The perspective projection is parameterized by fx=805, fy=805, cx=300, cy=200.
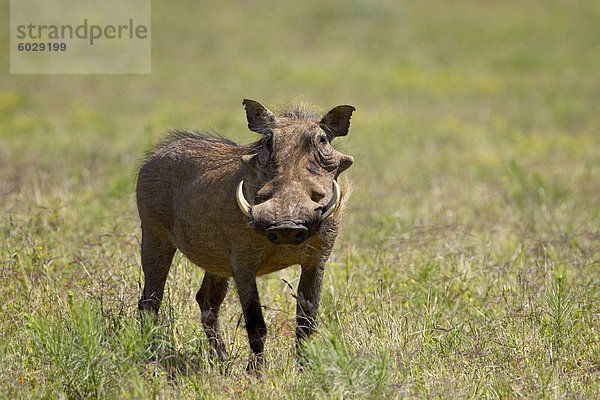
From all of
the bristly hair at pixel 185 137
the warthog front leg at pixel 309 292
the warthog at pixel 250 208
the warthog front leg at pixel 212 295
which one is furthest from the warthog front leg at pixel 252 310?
the bristly hair at pixel 185 137

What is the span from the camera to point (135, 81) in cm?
1952

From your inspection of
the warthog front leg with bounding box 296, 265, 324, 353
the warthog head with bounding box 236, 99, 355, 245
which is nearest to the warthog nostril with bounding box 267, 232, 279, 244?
the warthog head with bounding box 236, 99, 355, 245

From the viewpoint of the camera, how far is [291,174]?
3.99 metres

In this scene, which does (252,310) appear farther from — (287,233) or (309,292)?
(287,233)

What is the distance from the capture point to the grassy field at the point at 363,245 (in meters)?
3.89

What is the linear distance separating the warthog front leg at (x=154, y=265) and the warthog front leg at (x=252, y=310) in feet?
2.93

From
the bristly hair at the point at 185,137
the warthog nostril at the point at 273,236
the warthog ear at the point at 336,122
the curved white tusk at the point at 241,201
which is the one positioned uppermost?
the warthog ear at the point at 336,122

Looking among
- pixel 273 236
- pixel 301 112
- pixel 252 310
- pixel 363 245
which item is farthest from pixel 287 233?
pixel 363 245

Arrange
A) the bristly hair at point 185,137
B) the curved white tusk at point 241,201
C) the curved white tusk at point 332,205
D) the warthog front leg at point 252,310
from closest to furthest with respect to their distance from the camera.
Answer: the curved white tusk at point 332,205 → the curved white tusk at point 241,201 → the warthog front leg at point 252,310 → the bristly hair at point 185,137

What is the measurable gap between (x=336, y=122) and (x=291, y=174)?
0.62 m

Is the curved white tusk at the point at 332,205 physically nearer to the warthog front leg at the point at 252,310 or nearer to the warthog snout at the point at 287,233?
the warthog snout at the point at 287,233

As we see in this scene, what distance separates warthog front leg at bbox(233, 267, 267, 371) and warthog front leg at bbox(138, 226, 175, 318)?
0.89m

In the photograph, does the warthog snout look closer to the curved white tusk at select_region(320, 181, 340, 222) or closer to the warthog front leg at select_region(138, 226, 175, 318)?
the curved white tusk at select_region(320, 181, 340, 222)

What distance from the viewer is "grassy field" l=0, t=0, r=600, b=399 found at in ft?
12.8
